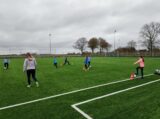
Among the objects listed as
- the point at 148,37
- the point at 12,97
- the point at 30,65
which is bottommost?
the point at 12,97

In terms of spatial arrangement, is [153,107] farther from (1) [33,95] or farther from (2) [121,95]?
(1) [33,95]

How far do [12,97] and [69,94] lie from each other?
8.52ft

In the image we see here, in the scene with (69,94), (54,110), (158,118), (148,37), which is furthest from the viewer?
(148,37)

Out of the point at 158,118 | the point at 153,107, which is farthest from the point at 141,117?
the point at 153,107

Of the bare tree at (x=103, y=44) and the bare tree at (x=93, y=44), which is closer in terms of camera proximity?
the bare tree at (x=93, y=44)

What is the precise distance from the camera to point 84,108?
8.20 m

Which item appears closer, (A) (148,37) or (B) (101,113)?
(B) (101,113)

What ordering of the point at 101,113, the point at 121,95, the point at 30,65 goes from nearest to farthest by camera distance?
the point at 101,113 < the point at 121,95 < the point at 30,65

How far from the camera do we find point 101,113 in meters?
7.53

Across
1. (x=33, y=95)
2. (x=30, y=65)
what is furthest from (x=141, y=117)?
(x=30, y=65)

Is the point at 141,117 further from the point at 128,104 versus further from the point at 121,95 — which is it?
the point at 121,95

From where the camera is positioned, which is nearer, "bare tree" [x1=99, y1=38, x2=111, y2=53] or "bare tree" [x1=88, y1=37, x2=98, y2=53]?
"bare tree" [x1=88, y1=37, x2=98, y2=53]

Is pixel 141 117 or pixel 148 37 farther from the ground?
pixel 148 37

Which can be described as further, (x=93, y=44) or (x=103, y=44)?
(x=103, y=44)
